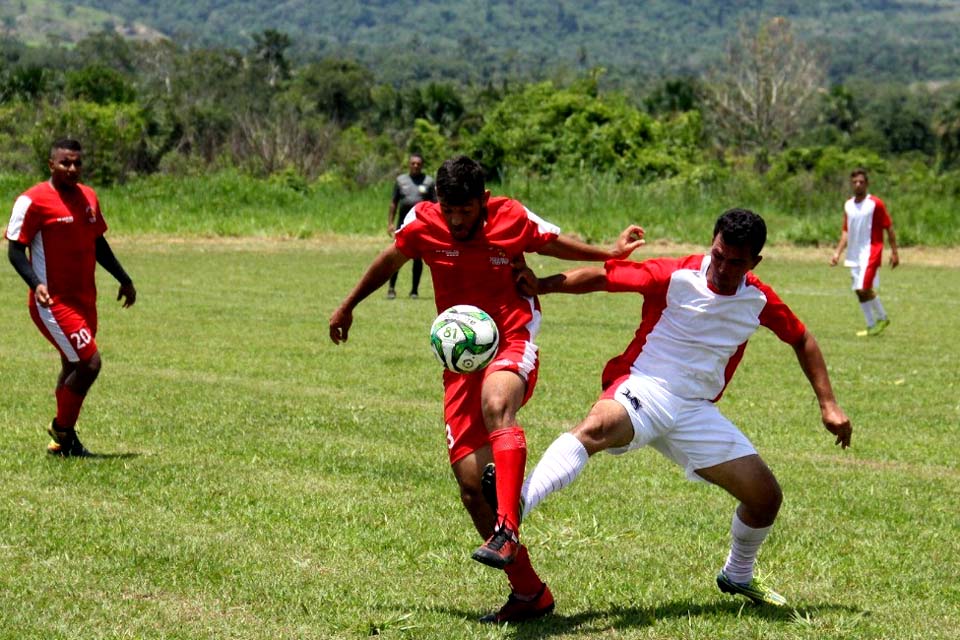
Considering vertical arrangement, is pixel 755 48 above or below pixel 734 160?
above

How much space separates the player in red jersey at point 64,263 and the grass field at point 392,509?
0.45 meters

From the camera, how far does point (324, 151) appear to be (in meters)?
55.4

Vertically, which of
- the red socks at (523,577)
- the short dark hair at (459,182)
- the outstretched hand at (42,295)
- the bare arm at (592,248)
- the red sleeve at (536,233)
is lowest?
the red socks at (523,577)

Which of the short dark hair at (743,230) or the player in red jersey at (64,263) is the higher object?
the short dark hair at (743,230)

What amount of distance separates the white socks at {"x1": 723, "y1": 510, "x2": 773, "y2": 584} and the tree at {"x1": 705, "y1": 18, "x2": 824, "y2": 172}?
9084cm

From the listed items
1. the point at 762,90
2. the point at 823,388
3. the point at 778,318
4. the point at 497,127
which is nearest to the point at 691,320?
the point at 778,318

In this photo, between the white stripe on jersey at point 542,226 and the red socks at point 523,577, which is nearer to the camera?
the red socks at point 523,577

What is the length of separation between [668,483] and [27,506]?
156 inches

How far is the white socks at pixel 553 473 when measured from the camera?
576 centimetres

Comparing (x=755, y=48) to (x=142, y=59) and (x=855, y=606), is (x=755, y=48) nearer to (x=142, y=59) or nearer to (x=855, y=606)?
(x=142, y=59)

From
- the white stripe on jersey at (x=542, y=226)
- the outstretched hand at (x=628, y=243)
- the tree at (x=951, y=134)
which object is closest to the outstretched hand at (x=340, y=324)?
the white stripe on jersey at (x=542, y=226)

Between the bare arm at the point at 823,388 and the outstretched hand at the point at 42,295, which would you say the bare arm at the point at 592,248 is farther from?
the outstretched hand at the point at 42,295

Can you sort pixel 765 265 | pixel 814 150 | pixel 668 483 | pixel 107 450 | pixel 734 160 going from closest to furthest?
1. pixel 668 483
2. pixel 107 450
3. pixel 765 265
4. pixel 814 150
5. pixel 734 160

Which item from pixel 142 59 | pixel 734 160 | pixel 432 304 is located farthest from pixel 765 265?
pixel 142 59
